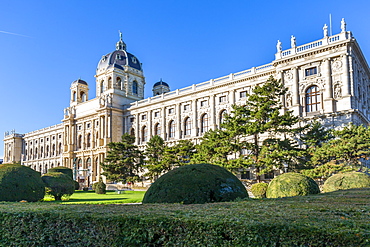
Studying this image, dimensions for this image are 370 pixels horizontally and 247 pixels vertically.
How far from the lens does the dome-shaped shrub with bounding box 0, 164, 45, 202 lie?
62.5 ft

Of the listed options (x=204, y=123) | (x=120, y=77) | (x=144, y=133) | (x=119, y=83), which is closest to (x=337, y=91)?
(x=204, y=123)

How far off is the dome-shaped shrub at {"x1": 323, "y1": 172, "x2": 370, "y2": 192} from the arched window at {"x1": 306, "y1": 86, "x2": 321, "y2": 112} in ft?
57.1

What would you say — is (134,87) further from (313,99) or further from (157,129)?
(313,99)

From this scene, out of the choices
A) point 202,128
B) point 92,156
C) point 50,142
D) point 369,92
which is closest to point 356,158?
point 369,92

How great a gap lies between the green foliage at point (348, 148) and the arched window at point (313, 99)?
27.7 feet

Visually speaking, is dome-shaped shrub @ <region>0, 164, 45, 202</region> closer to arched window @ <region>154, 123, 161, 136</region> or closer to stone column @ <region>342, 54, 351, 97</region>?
stone column @ <region>342, 54, 351, 97</region>

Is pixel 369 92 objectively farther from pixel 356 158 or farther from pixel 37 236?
pixel 37 236

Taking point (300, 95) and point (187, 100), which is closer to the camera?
point (300, 95)

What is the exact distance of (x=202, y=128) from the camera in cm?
4697

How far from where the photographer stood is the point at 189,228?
5.19 m

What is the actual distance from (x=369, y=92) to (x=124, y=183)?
33.4 meters

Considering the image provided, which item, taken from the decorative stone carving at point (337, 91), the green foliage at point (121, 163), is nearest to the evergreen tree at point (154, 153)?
the green foliage at point (121, 163)

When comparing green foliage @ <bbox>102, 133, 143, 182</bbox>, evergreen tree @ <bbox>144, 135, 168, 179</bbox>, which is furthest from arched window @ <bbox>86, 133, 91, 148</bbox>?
evergreen tree @ <bbox>144, 135, 168, 179</bbox>

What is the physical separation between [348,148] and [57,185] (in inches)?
869
